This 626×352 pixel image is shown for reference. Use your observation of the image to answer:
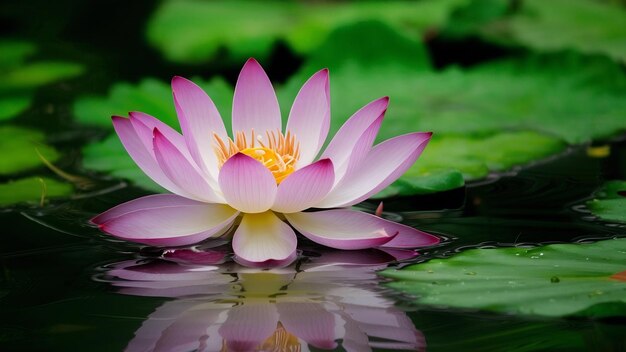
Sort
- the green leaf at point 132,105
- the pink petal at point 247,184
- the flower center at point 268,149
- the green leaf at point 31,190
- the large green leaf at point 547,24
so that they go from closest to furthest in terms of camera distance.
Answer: the pink petal at point 247,184
the flower center at point 268,149
the green leaf at point 31,190
the green leaf at point 132,105
the large green leaf at point 547,24

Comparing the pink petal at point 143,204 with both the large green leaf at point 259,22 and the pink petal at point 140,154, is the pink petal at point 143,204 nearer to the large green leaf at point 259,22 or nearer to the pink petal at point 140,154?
the pink petal at point 140,154

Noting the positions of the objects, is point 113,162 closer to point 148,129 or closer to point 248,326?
point 148,129

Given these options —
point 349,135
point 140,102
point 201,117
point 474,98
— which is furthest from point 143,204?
point 474,98

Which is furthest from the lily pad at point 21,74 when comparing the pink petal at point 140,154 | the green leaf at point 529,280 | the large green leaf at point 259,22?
the green leaf at point 529,280

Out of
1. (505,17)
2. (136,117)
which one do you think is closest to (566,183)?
(136,117)

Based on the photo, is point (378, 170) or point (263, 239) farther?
point (378, 170)

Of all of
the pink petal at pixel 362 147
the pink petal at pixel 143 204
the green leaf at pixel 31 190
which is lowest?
the pink petal at pixel 143 204
